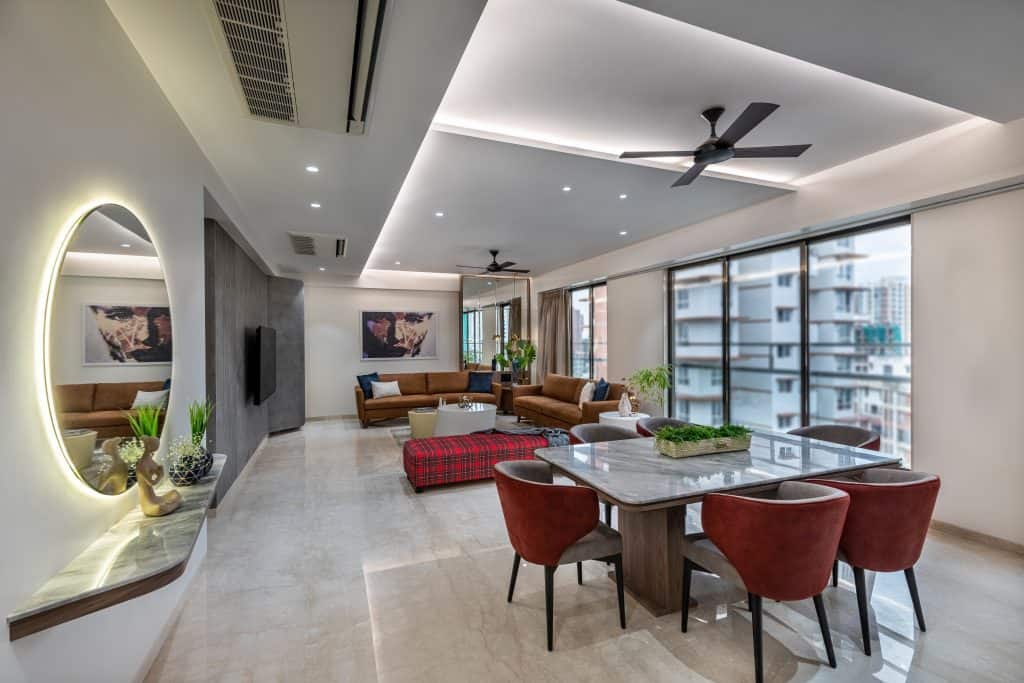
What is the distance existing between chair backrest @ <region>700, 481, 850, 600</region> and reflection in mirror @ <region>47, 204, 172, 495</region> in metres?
2.42

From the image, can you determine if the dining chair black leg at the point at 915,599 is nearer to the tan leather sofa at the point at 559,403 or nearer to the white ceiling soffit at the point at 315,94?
the white ceiling soffit at the point at 315,94

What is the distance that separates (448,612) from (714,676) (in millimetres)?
1279

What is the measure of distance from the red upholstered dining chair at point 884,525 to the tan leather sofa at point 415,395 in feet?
21.8

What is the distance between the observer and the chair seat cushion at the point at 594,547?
216 centimetres

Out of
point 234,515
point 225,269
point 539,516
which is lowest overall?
point 234,515

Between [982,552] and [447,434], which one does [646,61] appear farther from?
[447,434]

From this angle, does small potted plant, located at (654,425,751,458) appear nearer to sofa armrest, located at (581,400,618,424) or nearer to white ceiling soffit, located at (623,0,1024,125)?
white ceiling soffit, located at (623,0,1024,125)

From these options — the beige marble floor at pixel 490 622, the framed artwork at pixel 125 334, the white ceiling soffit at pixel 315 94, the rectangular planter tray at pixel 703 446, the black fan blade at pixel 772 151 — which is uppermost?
the white ceiling soffit at pixel 315 94

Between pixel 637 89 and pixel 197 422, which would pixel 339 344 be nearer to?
pixel 197 422

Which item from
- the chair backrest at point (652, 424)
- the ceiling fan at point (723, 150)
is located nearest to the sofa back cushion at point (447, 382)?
the chair backrest at point (652, 424)

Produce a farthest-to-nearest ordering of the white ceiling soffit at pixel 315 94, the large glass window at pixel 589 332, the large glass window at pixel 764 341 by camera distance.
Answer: the large glass window at pixel 589 332, the large glass window at pixel 764 341, the white ceiling soffit at pixel 315 94

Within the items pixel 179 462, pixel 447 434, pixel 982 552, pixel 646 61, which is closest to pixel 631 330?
pixel 447 434

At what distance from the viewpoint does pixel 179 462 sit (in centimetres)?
220

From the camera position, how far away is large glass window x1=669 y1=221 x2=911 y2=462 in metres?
4.07
